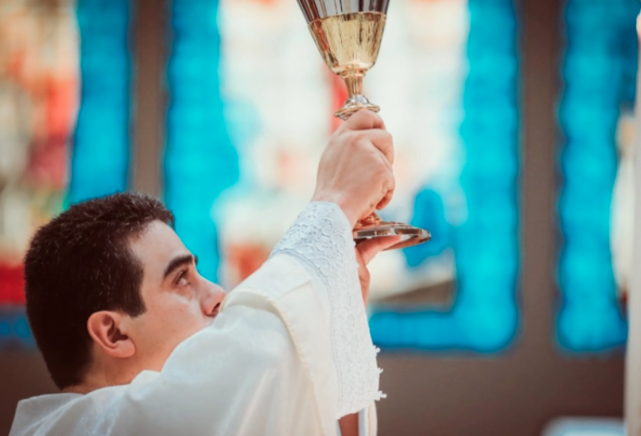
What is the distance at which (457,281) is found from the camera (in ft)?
16.7

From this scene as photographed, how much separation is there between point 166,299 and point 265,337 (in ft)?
1.52

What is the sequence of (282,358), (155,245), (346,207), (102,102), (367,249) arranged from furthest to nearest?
(102,102) < (155,245) < (367,249) < (346,207) < (282,358)

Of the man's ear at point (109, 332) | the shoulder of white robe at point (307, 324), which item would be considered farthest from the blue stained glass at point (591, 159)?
the shoulder of white robe at point (307, 324)

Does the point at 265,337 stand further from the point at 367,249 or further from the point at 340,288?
the point at 367,249

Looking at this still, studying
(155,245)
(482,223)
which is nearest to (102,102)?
(482,223)

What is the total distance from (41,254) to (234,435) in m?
0.69

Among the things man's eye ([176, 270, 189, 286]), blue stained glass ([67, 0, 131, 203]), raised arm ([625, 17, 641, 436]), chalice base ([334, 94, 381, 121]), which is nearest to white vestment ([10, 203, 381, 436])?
chalice base ([334, 94, 381, 121])

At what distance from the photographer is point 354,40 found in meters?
1.72

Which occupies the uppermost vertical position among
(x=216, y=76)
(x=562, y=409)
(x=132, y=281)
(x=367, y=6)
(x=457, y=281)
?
(x=216, y=76)

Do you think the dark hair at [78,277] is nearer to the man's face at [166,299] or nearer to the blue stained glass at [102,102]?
the man's face at [166,299]

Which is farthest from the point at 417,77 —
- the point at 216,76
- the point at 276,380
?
the point at 276,380

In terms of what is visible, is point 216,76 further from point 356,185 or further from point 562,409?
point 356,185

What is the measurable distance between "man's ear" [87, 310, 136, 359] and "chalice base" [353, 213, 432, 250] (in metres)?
0.55

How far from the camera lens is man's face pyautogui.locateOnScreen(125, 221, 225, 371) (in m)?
1.89
